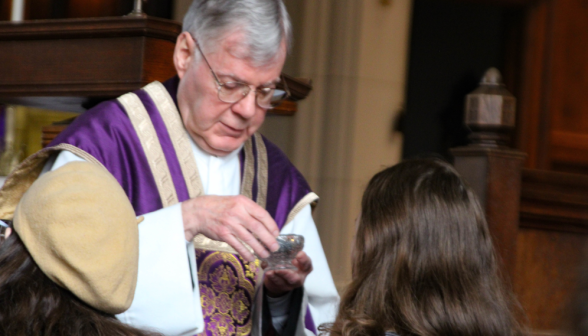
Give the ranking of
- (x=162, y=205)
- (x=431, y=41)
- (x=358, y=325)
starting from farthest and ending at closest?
(x=431, y=41), (x=162, y=205), (x=358, y=325)

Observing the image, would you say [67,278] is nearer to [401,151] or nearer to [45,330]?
[45,330]

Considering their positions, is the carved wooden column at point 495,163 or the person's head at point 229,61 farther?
the carved wooden column at point 495,163

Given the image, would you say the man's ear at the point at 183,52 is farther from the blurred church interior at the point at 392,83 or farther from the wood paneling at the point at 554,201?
the wood paneling at the point at 554,201

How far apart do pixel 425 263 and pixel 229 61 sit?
3.07ft

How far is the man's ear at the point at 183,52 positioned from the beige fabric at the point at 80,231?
46.3 inches

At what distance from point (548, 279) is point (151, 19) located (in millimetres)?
1713

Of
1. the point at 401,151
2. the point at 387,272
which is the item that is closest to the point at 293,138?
the point at 401,151

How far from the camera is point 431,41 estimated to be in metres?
5.66

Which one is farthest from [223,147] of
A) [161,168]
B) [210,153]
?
[161,168]

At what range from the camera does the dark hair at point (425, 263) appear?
1.90 meters

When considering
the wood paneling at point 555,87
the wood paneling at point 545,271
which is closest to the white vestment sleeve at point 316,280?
the wood paneling at point 545,271

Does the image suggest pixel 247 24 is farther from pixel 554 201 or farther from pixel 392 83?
pixel 392 83

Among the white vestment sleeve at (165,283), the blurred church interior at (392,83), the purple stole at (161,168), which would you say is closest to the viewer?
the white vestment sleeve at (165,283)

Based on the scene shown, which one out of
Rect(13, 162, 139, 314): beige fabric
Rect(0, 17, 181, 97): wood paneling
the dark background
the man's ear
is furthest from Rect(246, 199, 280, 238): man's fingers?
the dark background
